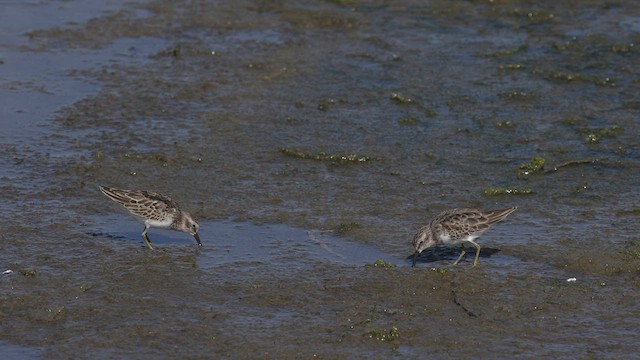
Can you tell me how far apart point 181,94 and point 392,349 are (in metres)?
7.99

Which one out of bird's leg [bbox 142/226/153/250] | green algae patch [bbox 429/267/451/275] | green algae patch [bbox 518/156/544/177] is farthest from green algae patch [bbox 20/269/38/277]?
green algae patch [bbox 518/156/544/177]

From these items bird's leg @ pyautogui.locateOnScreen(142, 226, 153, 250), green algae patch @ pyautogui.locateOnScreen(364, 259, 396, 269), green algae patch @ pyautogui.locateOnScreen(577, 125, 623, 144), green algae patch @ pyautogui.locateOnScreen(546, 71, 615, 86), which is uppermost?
green algae patch @ pyautogui.locateOnScreen(546, 71, 615, 86)

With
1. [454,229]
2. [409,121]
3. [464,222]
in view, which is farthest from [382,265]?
[409,121]

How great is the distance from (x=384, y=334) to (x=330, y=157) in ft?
16.4

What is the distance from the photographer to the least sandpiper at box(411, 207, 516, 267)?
1287 centimetres

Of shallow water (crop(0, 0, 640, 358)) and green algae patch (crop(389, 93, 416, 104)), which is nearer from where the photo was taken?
shallow water (crop(0, 0, 640, 358))

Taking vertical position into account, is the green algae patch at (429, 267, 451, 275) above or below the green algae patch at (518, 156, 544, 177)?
below

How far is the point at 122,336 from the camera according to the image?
10938mm

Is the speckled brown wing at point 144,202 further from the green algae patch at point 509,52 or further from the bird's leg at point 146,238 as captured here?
the green algae patch at point 509,52

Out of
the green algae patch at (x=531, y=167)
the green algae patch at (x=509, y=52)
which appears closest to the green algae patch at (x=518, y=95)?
the green algae patch at (x=509, y=52)

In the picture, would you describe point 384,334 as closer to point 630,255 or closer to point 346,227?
point 346,227

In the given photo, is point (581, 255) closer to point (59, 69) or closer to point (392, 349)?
point (392, 349)

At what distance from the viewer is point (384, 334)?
1105 cm

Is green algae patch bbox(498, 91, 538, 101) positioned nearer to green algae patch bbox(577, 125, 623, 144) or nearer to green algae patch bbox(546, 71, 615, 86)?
green algae patch bbox(546, 71, 615, 86)
